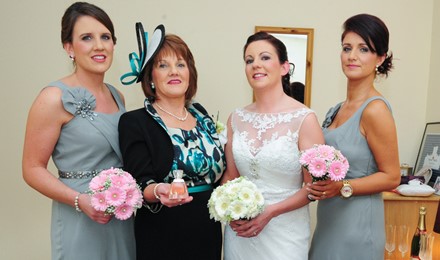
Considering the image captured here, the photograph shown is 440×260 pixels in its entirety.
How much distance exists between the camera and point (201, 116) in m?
2.21

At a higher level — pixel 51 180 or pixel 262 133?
pixel 262 133

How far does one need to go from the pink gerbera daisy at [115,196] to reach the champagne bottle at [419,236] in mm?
2113

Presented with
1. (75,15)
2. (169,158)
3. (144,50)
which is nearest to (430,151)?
(169,158)

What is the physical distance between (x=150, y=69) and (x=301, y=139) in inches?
35.8

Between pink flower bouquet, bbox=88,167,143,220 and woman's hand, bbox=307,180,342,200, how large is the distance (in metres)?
0.84

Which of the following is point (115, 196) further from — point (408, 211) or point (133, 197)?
point (408, 211)

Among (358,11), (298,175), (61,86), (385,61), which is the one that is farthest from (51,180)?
(358,11)

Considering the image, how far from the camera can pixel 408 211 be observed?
287 centimetres

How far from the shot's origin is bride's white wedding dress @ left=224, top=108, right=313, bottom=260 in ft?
6.33

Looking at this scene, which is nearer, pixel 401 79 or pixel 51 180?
pixel 51 180

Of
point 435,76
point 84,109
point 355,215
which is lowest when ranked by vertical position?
point 355,215

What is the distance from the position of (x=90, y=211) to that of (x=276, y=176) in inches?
37.8

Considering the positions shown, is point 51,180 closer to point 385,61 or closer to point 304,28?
point 385,61

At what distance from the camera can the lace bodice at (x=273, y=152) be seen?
1.92 meters
